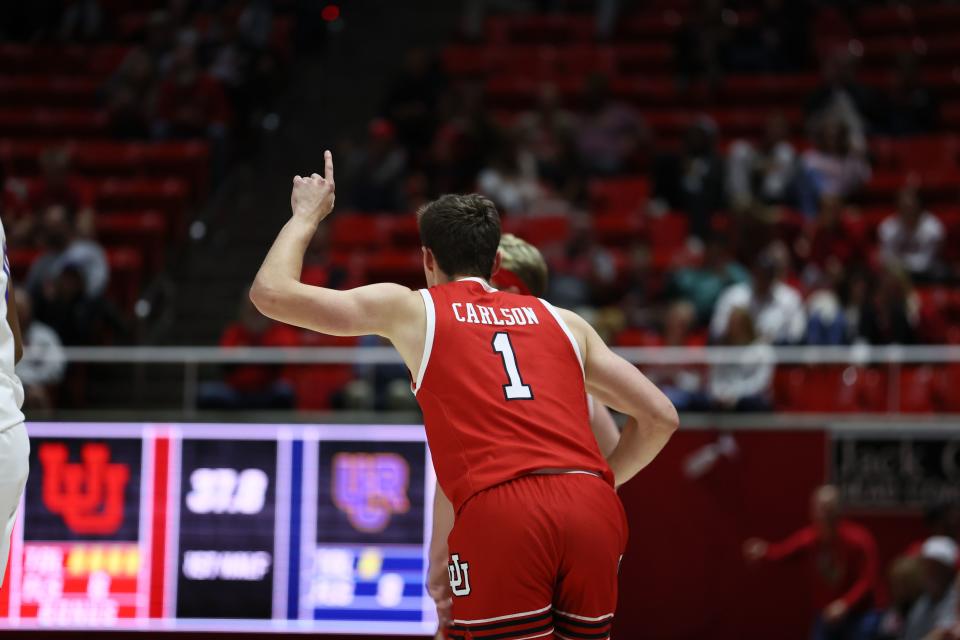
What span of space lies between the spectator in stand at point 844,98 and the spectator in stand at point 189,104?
5474 mm

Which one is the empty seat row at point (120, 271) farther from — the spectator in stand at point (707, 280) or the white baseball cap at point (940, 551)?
the white baseball cap at point (940, 551)

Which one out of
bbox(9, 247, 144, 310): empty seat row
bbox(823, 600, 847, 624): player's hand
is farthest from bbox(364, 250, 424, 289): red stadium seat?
bbox(823, 600, 847, 624): player's hand

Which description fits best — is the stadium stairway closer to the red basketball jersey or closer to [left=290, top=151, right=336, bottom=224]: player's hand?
[left=290, top=151, right=336, bottom=224]: player's hand

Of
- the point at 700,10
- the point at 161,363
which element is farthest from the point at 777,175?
the point at 161,363

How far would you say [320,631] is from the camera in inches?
319

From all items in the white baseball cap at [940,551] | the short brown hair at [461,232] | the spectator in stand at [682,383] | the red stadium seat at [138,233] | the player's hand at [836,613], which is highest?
the red stadium seat at [138,233]

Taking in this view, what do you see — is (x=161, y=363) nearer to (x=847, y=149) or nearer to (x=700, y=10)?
(x=847, y=149)

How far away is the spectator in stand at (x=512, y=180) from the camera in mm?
11633

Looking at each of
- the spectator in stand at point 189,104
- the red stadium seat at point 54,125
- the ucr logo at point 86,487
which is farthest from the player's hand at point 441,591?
the red stadium seat at point 54,125

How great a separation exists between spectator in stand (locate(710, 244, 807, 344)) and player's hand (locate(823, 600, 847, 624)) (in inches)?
72.2

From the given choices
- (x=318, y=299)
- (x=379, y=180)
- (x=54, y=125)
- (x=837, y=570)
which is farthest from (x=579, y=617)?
(x=54, y=125)

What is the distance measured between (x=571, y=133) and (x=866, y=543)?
192 inches

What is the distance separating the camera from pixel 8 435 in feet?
11.7

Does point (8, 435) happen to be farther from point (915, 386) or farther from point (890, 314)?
point (890, 314)
